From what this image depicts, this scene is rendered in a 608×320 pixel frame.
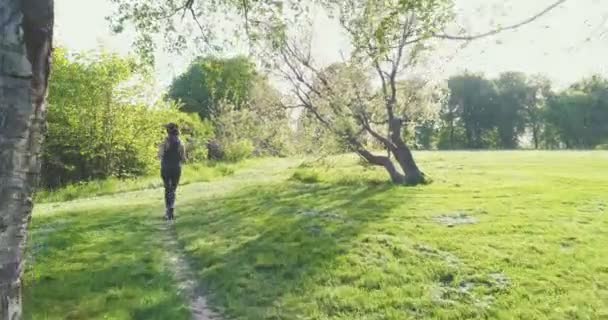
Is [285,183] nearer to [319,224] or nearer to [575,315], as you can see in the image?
[319,224]

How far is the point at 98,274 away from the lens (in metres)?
11.3

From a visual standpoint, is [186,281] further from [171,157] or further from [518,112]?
[518,112]

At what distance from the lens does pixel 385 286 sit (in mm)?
10461

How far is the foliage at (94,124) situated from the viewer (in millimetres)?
34906

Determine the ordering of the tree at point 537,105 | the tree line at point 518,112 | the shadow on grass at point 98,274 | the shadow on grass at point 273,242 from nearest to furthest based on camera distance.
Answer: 1. the shadow on grass at point 98,274
2. the shadow on grass at point 273,242
3. the tree line at point 518,112
4. the tree at point 537,105

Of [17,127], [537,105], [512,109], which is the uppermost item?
[537,105]

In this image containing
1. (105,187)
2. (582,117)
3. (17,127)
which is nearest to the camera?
(17,127)

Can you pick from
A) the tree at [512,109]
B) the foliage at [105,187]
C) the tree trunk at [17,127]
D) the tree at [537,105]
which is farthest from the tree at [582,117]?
the tree trunk at [17,127]

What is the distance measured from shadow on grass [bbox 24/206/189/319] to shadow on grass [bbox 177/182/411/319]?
36.8 inches

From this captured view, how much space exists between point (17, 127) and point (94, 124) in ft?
106

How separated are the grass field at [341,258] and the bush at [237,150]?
37589mm

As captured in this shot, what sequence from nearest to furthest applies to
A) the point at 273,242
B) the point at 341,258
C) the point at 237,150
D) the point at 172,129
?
1. the point at 341,258
2. the point at 273,242
3. the point at 172,129
4. the point at 237,150

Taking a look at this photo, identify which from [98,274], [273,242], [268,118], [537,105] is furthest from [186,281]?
[537,105]

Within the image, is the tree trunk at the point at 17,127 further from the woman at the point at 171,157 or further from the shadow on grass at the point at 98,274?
the woman at the point at 171,157
